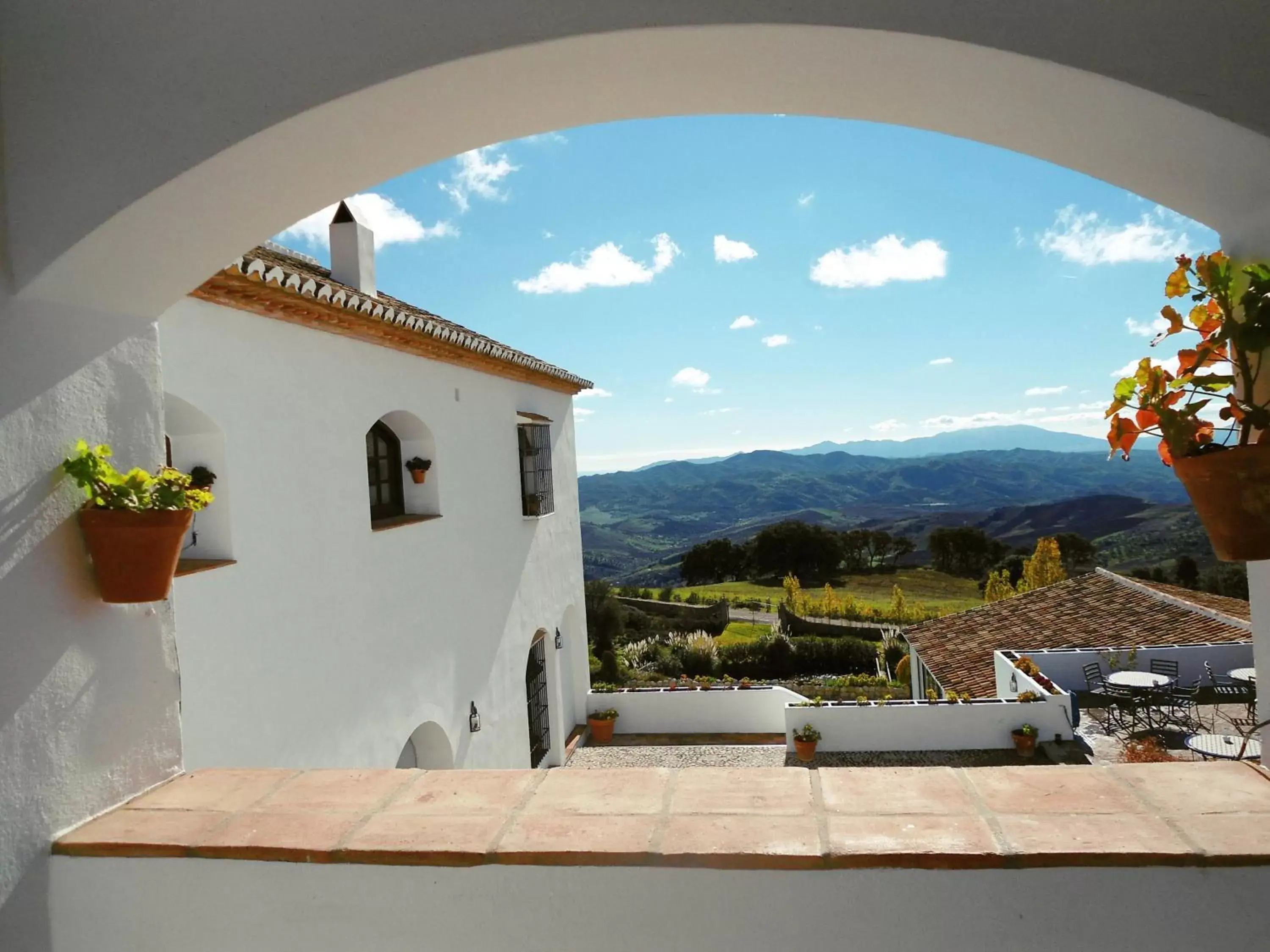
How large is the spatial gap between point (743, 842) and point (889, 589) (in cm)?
4702

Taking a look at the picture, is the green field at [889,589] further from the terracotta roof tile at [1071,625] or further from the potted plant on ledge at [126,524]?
the potted plant on ledge at [126,524]

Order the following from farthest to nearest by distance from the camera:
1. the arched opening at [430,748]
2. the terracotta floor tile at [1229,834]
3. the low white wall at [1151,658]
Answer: the low white wall at [1151,658]
the arched opening at [430,748]
the terracotta floor tile at [1229,834]

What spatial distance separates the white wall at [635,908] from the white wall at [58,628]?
142mm

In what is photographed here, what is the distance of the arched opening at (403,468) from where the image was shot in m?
7.40

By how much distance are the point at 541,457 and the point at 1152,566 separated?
133 feet

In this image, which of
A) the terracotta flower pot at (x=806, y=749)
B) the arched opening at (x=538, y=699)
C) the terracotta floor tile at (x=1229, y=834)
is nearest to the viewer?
the terracotta floor tile at (x=1229, y=834)

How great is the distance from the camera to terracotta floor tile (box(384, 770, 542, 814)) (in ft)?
6.29

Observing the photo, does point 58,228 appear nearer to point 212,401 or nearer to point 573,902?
point 573,902

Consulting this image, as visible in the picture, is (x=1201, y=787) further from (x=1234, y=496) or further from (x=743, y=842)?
(x=743, y=842)

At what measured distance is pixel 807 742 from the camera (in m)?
12.0

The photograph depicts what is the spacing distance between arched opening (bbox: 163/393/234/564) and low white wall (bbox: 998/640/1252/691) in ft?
45.1

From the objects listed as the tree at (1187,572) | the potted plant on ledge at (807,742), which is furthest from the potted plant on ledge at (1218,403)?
the tree at (1187,572)

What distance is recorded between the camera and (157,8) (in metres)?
1.81


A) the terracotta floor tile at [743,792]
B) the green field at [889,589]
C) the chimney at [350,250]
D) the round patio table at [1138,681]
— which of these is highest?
the chimney at [350,250]
